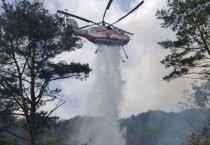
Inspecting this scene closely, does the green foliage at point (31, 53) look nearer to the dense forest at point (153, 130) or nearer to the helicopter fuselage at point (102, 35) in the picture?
the helicopter fuselage at point (102, 35)

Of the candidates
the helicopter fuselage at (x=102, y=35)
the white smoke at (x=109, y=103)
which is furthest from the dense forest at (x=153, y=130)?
the helicopter fuselage at (x=102, y=35)

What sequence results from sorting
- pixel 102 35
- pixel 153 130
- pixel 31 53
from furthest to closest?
pixel 153 130 → pixel 102 35 → pixel 31 53

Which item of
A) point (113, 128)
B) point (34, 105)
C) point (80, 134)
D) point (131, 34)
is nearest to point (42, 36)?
point (34, 105)

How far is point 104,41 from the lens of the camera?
3528cm

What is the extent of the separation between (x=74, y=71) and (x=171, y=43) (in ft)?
19.6

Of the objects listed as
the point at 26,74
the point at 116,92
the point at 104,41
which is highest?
the point at 116,92

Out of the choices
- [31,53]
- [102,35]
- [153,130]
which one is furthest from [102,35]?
[153,130]

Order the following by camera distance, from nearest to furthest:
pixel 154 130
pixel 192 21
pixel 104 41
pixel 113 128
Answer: pixel 192 21 < pixel 104 41 < pixel 113 128 < pixel 154 130

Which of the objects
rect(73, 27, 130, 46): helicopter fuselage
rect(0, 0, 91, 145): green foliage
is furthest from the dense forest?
rect(0, 0, 91, 145): green foliage

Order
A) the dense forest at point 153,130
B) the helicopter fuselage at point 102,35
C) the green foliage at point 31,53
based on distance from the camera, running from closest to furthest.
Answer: the green foliage at point 31,53 < the helicopter fuselage at point 102,35 < the dense forest at point 153,130

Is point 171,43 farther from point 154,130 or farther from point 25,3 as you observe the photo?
point 154,130

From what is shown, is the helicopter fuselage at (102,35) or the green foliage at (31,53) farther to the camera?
the helicopter fuselage at (102,35)

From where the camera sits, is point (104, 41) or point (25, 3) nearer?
point (25, 3)

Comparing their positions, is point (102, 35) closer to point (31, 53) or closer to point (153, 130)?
point (31, 53)
